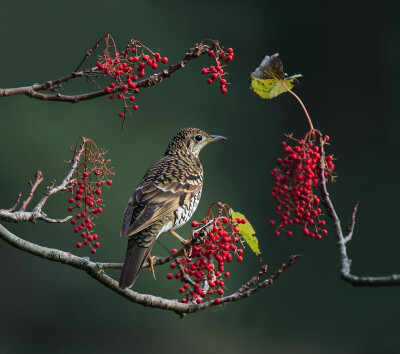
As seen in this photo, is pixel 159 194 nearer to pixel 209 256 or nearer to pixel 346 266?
pixel 209 256

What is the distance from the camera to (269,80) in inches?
123

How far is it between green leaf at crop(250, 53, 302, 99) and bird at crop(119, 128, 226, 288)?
0.89 m

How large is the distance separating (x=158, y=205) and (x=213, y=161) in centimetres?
1877

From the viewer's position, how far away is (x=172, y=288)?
18.5m

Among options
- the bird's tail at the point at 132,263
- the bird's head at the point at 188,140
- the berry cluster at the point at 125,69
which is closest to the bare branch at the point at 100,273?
the bird's tail at the point at 132,263

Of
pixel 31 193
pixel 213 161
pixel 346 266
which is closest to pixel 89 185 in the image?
pixel 31 193

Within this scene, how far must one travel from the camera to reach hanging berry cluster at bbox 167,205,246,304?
132 inches

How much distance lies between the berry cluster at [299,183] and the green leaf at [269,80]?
19 cm

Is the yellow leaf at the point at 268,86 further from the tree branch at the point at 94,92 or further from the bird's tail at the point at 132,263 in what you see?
the bird's tail at the point at 132,263

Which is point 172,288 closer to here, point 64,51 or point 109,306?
point 109,306

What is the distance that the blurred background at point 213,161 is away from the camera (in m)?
20.5

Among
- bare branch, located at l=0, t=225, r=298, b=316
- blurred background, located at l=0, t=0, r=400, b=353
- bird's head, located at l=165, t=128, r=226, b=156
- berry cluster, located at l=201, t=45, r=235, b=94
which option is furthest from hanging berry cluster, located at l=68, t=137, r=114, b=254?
blurred background, located at l=0, t=0, r=400, b=353

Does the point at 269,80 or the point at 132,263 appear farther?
the point at 132,263

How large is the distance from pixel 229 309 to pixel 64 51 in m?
8.16
